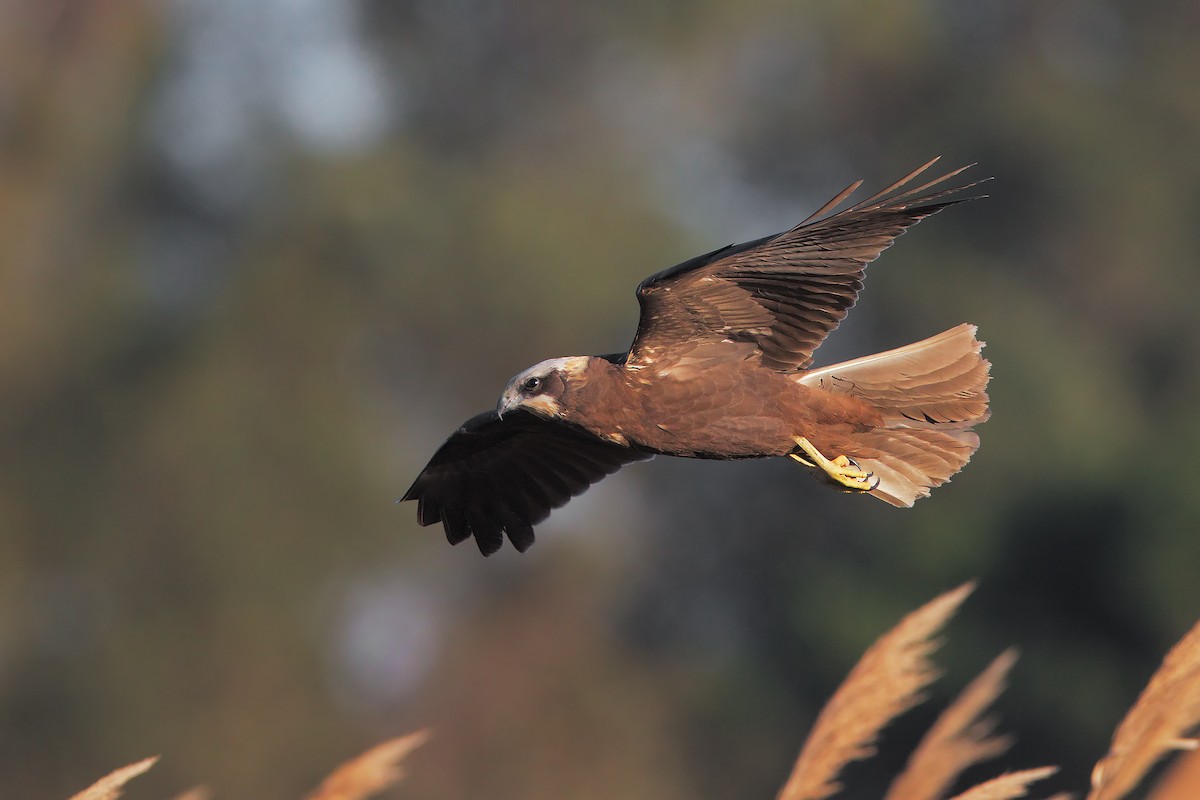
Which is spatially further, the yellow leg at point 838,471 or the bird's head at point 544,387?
the yellow leg at point 838,471

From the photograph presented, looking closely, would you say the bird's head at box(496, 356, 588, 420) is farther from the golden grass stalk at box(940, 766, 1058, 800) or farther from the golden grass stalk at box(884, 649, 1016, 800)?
the golden grass stalk at box(940, 766, 1058, 800)

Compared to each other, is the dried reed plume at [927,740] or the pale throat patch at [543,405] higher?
the pale throat patch at [543,405]

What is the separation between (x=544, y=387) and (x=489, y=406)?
23.8 meters

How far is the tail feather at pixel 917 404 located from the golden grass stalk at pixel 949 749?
8.20 ft

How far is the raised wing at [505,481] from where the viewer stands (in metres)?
9.47

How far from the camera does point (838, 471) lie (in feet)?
26.8

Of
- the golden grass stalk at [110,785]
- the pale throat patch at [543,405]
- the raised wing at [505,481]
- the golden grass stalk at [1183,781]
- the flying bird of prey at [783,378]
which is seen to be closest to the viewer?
the golden grass stalk at [1183,781]

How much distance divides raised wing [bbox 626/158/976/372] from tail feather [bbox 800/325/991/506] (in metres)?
0.32

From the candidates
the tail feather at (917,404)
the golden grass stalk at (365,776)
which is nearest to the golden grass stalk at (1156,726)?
the golden grass stalk at (365,776)

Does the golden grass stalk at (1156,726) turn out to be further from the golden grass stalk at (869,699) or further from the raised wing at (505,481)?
the raised wing at (505,481)

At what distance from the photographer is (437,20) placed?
4359 centimetres

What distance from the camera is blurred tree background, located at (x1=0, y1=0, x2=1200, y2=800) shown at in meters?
31.7

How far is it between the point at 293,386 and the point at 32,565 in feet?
20.7

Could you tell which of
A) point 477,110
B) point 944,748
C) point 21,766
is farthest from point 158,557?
point 944,748
